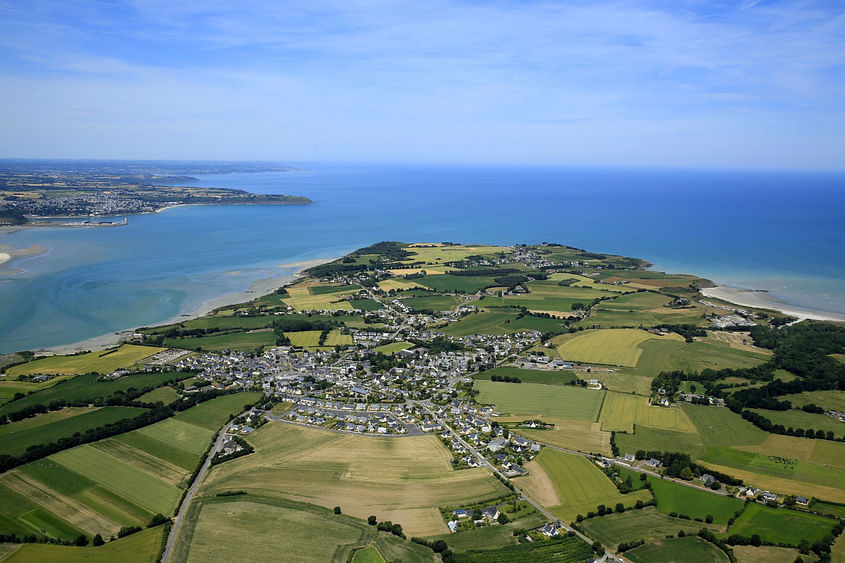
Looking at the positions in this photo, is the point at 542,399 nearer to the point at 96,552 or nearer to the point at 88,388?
the point at 96,552

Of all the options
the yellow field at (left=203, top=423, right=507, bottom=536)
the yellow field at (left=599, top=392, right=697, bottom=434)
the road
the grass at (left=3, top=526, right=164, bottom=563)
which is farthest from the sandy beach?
the grass at (left=3, top=526, right=164, bottom=563)

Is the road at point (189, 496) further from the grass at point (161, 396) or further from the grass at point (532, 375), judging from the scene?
the grass at point (532, 375)

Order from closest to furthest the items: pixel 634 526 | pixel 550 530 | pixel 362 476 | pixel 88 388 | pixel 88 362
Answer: pixel 550 530 < pixel 634 526 < pixel 362 476 < pixel 88 388 < pixel 88 362

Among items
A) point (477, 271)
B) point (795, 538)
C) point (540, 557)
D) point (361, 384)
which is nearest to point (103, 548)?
point (540, 557)

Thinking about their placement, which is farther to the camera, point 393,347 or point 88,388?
point 393,347

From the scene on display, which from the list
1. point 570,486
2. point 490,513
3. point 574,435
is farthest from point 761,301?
point 490,513

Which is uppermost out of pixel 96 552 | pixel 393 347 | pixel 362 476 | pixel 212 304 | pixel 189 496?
pixel 212 304
